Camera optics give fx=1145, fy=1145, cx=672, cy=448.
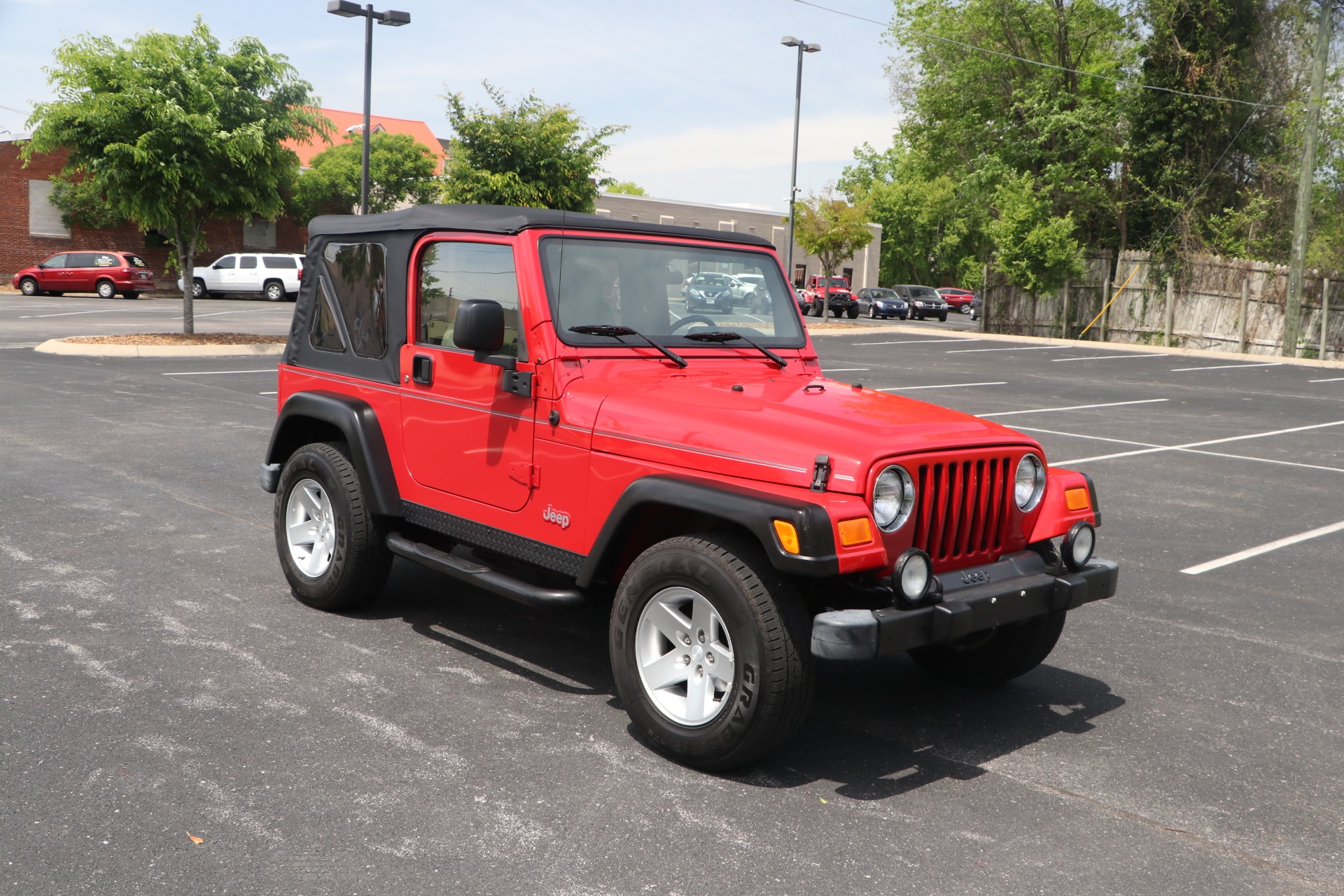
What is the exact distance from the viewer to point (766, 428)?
4.04 m

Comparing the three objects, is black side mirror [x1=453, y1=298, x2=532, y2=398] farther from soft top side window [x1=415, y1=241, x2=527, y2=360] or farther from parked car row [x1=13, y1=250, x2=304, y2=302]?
parked car row [x1=13, y1=250, x2=304, y2=302]

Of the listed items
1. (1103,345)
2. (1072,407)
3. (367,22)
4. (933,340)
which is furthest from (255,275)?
(1072,407)

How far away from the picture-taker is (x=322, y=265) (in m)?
5.95

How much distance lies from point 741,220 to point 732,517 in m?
61.1

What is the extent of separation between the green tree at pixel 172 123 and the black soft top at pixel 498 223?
55.1 ft

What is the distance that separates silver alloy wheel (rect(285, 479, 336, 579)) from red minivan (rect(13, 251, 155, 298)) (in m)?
36.7

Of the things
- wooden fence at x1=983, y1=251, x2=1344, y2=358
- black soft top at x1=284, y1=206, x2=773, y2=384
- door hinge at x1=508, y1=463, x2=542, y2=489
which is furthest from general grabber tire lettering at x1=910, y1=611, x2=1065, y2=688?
wooden fence at x1=983, y1=251, x2=1344, y2=358

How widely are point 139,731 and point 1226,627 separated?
519 cm

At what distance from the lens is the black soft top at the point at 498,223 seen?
16.1ft

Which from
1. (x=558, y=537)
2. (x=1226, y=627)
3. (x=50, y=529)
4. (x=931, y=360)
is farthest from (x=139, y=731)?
(x=931, y=360)

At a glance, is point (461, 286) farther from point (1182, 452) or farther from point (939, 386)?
point (939, 386)

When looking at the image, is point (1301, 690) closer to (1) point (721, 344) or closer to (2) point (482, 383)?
(1) point (721, 344)

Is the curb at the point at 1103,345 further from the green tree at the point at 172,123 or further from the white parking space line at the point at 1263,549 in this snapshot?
the white parking space line at the point at 1263,549

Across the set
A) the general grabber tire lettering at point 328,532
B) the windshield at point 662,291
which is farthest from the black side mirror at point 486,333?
the general grabber tire lettering at point 328,532
